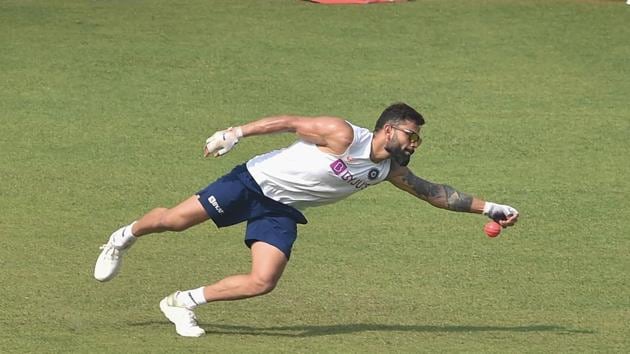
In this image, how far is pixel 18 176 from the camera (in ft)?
50.8

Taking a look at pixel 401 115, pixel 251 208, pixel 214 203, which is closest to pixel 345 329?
pixel 251 208

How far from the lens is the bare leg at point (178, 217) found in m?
11.1

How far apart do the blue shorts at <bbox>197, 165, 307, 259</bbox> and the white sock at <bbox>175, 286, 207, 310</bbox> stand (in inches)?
21.5

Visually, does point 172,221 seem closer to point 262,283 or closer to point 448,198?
point 262,283

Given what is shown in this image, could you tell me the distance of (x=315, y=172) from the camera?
35.6 feet

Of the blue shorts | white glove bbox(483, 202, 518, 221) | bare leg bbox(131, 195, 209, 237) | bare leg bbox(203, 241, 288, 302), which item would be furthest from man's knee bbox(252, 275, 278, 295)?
white glove bbox(483, 202, 518, 221)

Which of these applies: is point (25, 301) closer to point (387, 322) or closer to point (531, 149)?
point (387, 322)

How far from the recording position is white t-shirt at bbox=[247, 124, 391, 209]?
10.8 m

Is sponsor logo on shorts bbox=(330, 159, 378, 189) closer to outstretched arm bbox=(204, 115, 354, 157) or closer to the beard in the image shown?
outstretched arm bbox=(204, 115, 354, 157)

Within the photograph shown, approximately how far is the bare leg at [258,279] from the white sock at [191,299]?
0.07m

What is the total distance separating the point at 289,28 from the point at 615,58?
14.7ft

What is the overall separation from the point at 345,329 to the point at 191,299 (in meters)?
1.25

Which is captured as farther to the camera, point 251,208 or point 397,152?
point 251,208

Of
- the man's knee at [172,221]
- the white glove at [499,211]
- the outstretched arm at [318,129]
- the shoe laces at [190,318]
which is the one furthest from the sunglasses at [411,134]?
the shoe laces at [190,318]
